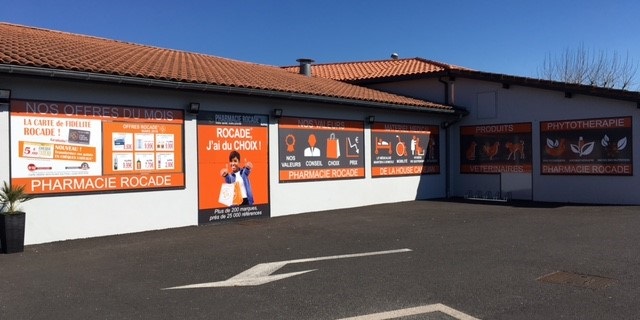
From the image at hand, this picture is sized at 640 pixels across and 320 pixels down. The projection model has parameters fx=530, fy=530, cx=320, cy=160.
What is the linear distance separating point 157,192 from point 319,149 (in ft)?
15.9

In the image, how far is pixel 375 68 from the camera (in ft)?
77.9

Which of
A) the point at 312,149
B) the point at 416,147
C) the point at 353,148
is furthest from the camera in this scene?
the point at 416,147

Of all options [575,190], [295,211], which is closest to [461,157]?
[575,190]

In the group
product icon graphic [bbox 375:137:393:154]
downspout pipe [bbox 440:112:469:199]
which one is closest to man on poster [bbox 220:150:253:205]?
product icon graphic [bbox 375:137:393:154]

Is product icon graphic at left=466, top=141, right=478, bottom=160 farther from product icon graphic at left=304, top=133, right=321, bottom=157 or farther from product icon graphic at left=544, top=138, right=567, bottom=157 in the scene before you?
product icon graphic at left=304, top=133, right=321, bottom=157

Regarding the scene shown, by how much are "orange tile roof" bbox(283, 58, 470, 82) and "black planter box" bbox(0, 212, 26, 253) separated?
46.9ft

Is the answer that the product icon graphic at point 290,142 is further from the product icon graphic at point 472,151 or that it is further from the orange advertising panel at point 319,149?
the product icon graphic at point 472,151

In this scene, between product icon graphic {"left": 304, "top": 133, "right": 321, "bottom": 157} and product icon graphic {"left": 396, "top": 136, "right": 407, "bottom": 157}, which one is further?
product icon graphic {"left": 396, "top": 136, "right": 407, "bottom": 157}

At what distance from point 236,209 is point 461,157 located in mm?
9243

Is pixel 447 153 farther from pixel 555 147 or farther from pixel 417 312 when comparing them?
pixel 417 312

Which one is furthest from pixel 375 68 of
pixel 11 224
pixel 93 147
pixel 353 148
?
pixel 11 224

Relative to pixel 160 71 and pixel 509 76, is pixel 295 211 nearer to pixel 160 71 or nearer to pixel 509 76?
pixel 160 71

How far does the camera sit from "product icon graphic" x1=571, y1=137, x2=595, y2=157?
51.4 ft

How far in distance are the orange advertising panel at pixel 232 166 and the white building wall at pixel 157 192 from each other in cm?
18
